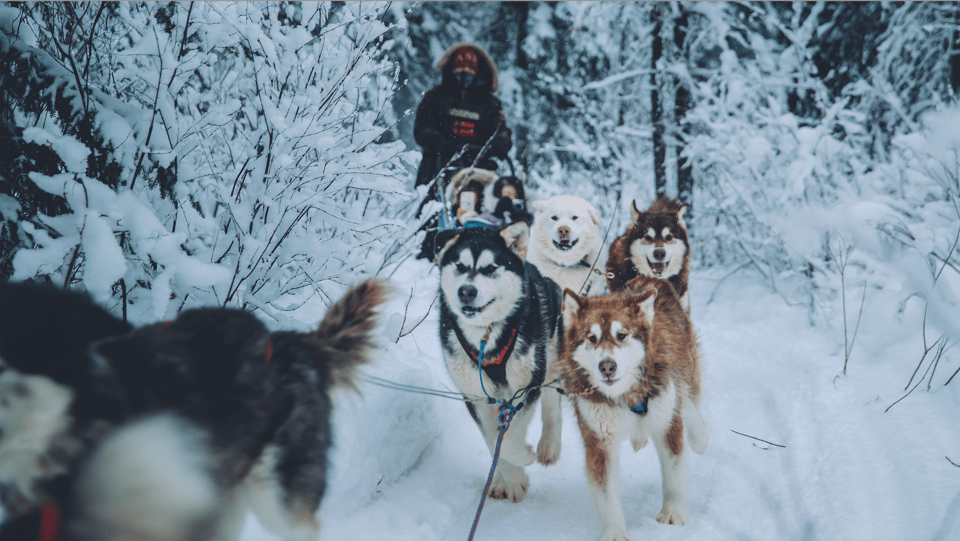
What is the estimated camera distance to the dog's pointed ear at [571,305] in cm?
252

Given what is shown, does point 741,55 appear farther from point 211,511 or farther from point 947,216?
point 211,511

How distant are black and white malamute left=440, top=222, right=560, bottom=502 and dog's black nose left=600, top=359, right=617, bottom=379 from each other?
1.85 ft

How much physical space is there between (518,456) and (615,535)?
60 centimetres

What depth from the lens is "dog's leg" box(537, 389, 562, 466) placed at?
3.00 meters

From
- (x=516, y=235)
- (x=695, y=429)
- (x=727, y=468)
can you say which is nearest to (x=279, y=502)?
(x=516, y=235)

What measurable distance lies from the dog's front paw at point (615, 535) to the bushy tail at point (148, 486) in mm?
1596

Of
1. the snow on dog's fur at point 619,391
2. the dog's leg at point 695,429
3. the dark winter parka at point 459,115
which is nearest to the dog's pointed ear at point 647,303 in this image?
the snow on dog's fur at point 619,391

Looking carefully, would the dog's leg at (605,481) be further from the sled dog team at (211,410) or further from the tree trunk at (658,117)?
the tree trunk at (658,117)

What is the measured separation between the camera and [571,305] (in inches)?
100

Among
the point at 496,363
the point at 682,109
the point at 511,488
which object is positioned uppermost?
the point at 682,109

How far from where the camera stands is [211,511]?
1.17 m

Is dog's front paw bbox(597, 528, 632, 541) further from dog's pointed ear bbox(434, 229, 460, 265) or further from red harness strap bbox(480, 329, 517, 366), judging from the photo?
dog's pointed ear bbox(434, 229, 460, 265)

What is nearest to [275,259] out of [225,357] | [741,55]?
[225,357]

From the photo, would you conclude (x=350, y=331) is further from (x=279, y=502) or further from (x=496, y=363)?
(x=496, y=363)
